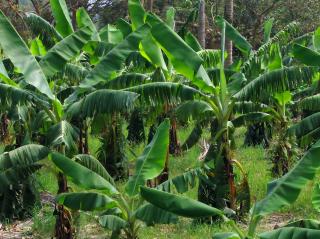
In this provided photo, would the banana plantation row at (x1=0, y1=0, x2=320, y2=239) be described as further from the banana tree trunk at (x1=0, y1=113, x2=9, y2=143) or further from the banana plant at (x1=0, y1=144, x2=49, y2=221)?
the banana tree trunk at (x1=0, y1=113, x2=9, y2=143)

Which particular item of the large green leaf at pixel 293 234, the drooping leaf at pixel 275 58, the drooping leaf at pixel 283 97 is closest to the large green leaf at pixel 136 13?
the drooping leaf at pixel 275 58

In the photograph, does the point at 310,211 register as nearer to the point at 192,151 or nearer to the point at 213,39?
the point at 192,151

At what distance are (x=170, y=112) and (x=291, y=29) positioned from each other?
3032mm

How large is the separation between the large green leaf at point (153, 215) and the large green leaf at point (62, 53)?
2.26 m

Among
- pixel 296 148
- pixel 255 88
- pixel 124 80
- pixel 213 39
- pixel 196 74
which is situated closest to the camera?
pixel 196 74

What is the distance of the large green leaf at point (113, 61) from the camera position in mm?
7770

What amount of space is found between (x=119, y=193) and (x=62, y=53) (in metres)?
2.25

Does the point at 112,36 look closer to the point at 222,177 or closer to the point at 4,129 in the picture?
the point at 222,177

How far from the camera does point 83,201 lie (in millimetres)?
6625

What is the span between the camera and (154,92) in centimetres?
809

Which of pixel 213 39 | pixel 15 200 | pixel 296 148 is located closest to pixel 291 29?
pixel 296 148

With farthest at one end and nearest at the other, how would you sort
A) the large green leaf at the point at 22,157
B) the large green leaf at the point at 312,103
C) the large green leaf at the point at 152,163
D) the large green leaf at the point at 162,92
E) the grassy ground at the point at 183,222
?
the large green leaf at the point at 312,103, the grassy ground at the point at 183,222, the large green leaf at the point at 162,92, the large green leaf at the point at 22,157, the large green leaf at the point at 152,163

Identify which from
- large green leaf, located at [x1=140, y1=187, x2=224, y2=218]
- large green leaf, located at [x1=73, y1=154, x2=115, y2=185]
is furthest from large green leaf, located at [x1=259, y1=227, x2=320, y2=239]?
large green leaf, located at [x1=73, y1=154, x2=115, y2=185]

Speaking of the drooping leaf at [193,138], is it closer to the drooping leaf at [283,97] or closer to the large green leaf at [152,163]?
the drooping leaf at [283,97]
